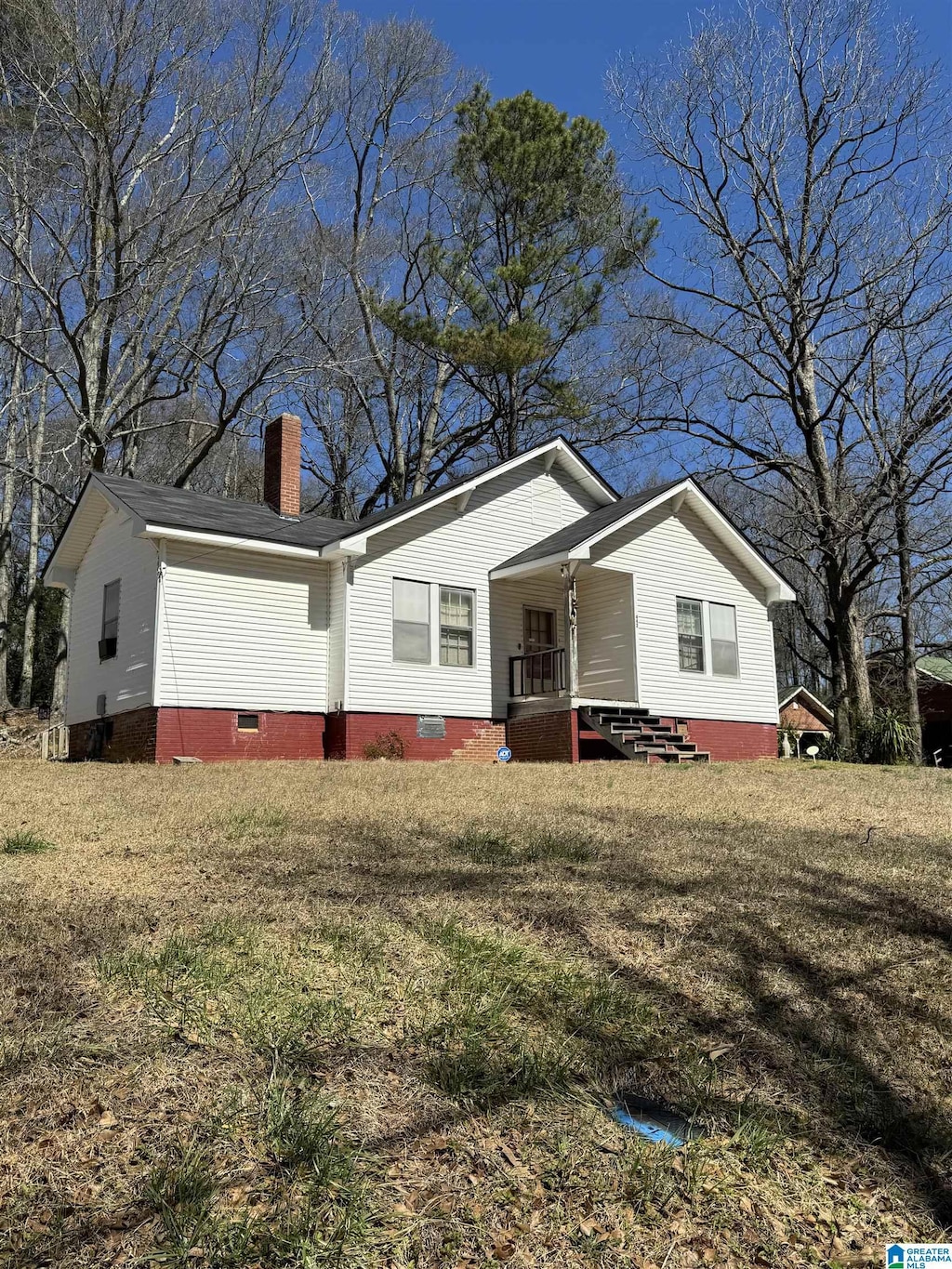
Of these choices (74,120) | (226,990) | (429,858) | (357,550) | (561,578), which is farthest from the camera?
(74,120)

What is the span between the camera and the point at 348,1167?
3451 millimetres

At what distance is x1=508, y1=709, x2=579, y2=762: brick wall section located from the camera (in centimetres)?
1680

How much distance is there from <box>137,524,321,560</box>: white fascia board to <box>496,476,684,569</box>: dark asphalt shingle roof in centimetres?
393

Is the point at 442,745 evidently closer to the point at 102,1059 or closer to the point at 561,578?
the point at 561,578

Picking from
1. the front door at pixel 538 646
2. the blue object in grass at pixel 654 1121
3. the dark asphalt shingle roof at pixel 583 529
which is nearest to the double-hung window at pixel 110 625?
the dark asphalt shingle roof at pixel 583 529

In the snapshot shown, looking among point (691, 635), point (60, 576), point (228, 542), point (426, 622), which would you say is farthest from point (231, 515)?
point (691, 635)

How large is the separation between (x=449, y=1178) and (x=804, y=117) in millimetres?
23218

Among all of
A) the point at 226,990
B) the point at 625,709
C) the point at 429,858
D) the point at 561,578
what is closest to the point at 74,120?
the point at 561,578

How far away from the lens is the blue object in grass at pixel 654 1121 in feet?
12.6

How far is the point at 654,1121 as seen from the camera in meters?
3.96

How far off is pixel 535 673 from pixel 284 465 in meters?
6.29

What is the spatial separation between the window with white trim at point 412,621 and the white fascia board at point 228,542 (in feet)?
5.27

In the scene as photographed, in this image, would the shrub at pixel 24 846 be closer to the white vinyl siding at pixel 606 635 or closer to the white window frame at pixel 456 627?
the white window frame at pixel 456 627

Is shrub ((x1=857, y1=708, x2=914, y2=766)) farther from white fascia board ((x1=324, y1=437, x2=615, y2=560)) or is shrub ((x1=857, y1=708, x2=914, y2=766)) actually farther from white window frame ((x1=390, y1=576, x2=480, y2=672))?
white window frame ((x1=390, y1=576, x2=480, y2=672))
